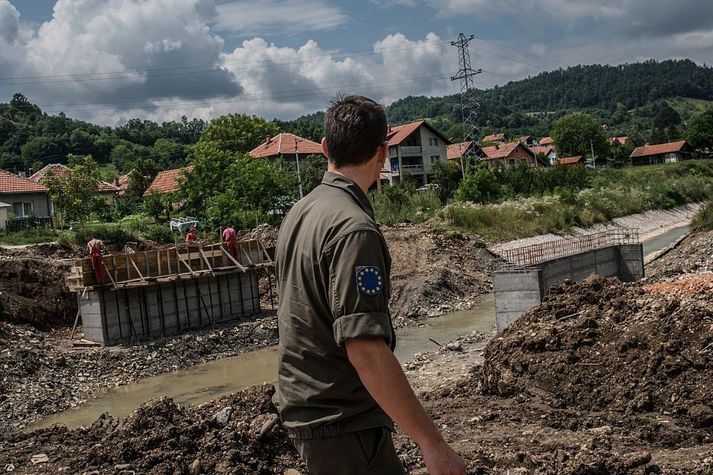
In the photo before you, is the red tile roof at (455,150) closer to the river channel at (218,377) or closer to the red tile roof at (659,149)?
the red tile roof at (659,149)

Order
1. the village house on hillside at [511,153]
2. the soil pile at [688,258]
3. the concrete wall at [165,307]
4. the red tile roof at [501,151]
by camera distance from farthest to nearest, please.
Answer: the village house on hillside at [511,153]
the red tile roof at [501,151]
the concrete wall at [165,307]
the soil pile at [688,258]

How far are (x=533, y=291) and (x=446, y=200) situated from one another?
38.4m

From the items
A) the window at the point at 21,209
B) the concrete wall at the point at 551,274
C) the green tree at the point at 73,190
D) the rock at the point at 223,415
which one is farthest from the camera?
the window at the point at 21,209

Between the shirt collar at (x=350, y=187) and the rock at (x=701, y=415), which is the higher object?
the shirt collar at (x=350, y=187)

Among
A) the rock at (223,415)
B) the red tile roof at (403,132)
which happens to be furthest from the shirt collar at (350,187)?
the red tile roof at (403,132)

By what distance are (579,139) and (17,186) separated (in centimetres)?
8638

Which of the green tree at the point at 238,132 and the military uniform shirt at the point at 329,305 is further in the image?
the green tree at the point at 238,132

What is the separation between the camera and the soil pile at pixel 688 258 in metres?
23.2

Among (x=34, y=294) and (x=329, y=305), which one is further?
(x=34, y=294)

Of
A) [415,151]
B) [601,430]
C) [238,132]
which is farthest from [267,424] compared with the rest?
[238,132]

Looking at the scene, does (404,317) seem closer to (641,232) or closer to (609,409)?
(609,409)

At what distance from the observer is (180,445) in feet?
30.1

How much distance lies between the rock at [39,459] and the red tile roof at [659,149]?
110 metres

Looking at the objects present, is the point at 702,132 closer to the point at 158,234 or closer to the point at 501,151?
the point at 501,151
